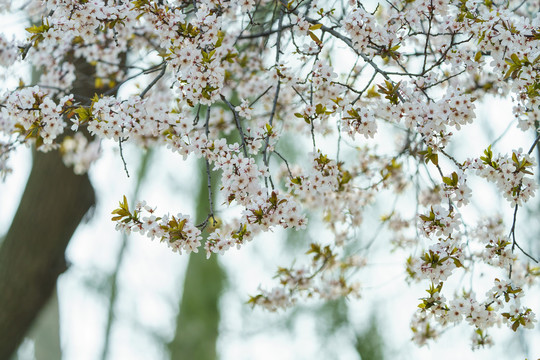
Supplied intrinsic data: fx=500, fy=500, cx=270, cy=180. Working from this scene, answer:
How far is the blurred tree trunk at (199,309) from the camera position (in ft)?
20.7

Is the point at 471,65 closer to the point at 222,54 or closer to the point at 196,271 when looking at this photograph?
the point at 222,54

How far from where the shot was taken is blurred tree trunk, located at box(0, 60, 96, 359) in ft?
10.4

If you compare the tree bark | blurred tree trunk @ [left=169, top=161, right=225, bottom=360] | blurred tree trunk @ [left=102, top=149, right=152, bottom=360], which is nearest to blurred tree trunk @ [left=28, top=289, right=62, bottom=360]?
the tree bark

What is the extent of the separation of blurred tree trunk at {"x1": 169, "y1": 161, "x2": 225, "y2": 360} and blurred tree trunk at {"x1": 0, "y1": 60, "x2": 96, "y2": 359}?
2.89 m

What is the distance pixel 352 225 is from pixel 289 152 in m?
4.54

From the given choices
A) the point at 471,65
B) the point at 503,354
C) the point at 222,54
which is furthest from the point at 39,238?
the point at 503,354

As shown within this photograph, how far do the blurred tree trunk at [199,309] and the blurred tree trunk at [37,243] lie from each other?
289cm

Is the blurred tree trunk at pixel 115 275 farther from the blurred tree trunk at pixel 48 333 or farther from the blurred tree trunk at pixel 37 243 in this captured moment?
the blurred tree trunk at pixel 37 243

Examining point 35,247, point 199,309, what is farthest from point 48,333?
point 35,247

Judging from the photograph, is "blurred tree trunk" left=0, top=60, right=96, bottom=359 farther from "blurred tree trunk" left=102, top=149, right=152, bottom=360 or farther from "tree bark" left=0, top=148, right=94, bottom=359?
"blurred tree trunk" left=102, top=149, right=152, bottom=360

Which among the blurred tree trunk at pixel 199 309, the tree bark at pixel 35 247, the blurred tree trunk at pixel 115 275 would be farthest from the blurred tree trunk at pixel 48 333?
the blurred tree trunk at pixel 115 275

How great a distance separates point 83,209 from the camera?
3355mm

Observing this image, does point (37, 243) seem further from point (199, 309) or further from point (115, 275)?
point (115, 275)

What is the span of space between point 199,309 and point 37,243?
148 inches
